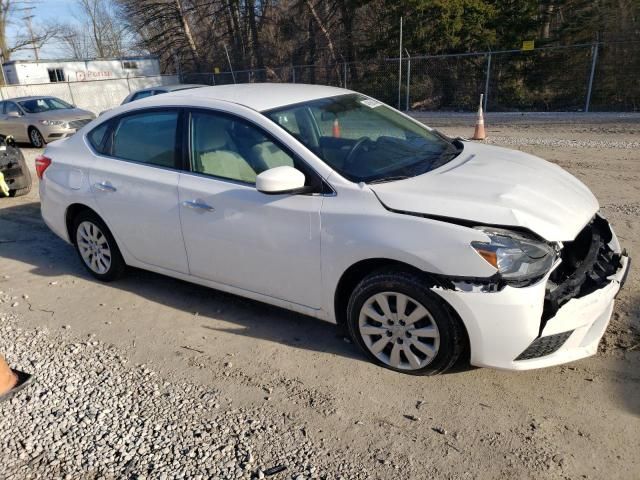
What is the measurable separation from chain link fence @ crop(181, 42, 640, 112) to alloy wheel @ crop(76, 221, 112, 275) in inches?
636

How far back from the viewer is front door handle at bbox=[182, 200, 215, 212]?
379 centimetres

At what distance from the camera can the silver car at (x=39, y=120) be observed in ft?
48.1

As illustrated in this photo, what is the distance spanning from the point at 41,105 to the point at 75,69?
1948cm

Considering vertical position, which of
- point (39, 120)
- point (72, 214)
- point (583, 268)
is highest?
point (583, 268)

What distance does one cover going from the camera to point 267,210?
351 centimetres

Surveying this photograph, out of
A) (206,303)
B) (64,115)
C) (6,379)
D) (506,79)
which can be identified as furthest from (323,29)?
(6,379)

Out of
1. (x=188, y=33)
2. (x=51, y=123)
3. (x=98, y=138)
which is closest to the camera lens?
(x=98, y=138)

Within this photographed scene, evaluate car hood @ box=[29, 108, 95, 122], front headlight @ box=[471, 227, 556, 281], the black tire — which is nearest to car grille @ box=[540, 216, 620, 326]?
front headlight @ box=[471, 227, 556, 281]

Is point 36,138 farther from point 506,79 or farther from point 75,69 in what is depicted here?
point 75,69

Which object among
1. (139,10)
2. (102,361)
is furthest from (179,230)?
(139,10)

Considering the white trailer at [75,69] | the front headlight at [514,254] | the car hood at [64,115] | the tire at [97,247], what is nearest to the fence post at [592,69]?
the car hood at [64,115]

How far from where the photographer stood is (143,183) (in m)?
4.21

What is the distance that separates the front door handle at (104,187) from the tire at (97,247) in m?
0.31

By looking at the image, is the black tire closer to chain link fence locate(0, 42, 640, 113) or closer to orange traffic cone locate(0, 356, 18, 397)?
orange traffic cone locate(0, 356, 18, 397)
